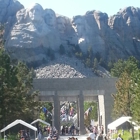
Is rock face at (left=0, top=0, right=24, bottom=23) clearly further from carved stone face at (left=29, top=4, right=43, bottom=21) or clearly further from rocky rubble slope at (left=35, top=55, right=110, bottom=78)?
rocky rubble slope at (left=35, top=55, right=110, bottom=78)

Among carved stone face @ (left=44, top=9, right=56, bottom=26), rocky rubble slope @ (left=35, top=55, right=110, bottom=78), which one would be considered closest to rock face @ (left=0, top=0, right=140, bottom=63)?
carved stone face @ (left=44, top=9, right=56, bottom=26)

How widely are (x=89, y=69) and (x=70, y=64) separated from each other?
6.34 meters

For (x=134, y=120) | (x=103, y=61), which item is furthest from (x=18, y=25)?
(x=134, y=120)

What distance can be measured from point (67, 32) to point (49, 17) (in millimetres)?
8547

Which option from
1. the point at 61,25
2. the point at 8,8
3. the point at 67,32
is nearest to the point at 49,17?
the point at 61,25

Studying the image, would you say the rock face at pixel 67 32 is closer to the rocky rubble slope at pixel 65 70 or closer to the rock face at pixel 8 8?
the rock face at pixel 8 8

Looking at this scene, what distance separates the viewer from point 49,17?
14325 centimetres

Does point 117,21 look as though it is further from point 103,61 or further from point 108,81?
point 108,81

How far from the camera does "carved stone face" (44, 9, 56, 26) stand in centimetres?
14196

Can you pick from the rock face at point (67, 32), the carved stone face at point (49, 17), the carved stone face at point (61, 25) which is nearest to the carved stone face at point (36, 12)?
the rock face at point (67, 32)

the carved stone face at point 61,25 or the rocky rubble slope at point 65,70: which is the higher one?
the carved stone face at point 61,25

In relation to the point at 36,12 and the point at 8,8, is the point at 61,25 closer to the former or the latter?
the point at 36,12

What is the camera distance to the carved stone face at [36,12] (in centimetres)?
13612

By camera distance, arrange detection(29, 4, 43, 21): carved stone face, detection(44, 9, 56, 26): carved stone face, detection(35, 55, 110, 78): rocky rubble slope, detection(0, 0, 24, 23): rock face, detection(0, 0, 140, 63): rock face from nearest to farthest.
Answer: detection(35, 55, 110, 78): rocky rubble slope → detection(0, 0, 140, 63): rock face → detection(29, 4, 43, 21): carved stone face → detection(44, 9, 56, 26): carved stone face → detection(0, 0, 24, 23): rock face
